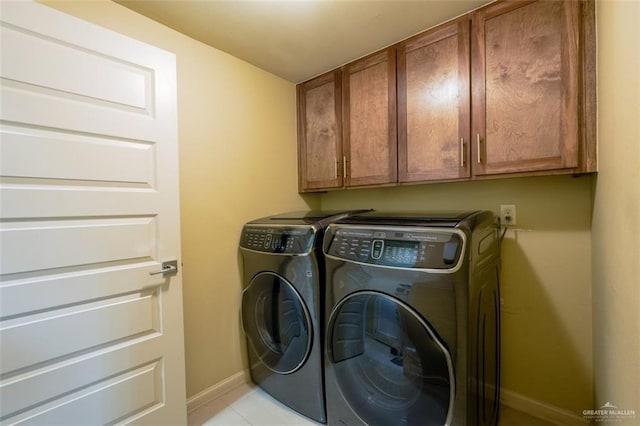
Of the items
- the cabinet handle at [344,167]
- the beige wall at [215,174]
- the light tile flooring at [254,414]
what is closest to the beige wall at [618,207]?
the light tile flooring at [254,414]

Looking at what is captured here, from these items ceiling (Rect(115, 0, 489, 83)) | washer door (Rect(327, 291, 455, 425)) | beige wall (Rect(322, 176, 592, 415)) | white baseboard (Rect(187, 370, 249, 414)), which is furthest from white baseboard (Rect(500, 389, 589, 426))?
ceiling (Rect(115, 0, 489, 83))

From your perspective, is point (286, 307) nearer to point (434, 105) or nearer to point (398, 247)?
point (398, 247)

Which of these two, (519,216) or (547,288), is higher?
(519,216)

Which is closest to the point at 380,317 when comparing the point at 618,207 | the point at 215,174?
the point at 618,207

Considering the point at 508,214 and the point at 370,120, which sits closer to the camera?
the point at 508,214

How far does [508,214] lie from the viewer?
1.58 meters

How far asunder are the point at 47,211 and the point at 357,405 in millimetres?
1523

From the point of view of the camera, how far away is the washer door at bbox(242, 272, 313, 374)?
1.49 meters

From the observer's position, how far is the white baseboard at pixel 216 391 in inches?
63.9

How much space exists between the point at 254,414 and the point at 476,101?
2.11 meters

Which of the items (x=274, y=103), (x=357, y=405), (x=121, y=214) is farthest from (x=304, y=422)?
(x=274, y=103)

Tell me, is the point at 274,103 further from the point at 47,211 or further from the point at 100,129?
the point at 47,211

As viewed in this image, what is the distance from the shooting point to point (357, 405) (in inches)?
50.5

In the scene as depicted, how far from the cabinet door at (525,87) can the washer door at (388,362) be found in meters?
0.88
